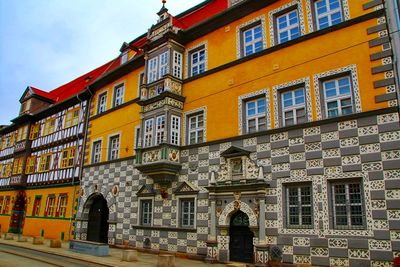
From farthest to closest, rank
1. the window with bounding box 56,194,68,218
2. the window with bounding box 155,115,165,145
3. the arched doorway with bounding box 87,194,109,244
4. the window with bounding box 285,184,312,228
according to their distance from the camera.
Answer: the window with bounding box 56,194,68,218, the arched doorway with bounding box 87,194,109,244, the window with bounding box 155,115,165,145, the window with bounding box 285,184,312,228

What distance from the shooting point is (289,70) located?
15.3 metres

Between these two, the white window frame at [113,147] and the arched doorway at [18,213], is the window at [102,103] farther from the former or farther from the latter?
the arched doorway at [18,213]

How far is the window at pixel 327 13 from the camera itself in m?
14.5

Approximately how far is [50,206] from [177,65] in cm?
1817

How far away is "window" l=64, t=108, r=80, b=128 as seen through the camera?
29734mm

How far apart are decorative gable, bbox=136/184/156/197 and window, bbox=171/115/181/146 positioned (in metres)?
3.28

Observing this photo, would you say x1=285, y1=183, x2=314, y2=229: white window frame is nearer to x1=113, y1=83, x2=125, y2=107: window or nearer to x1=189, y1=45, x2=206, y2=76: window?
x1=189, y1=45, x2=206, y2=76: window

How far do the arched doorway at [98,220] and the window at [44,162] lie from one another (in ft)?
29.4

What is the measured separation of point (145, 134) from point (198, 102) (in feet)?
12.9

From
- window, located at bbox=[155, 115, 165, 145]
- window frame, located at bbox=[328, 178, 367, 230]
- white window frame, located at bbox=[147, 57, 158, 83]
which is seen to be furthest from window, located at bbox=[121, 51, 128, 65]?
window frame, located at bbox=[328, 178, 367, 230]

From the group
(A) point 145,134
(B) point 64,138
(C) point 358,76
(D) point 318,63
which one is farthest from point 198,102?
(B) point 64,138

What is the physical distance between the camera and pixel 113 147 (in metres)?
24.6

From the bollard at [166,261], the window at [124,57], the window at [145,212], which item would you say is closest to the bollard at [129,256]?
the bollard at [166,261]

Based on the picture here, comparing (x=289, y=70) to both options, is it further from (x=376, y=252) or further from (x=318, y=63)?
(x=376, y=252)
